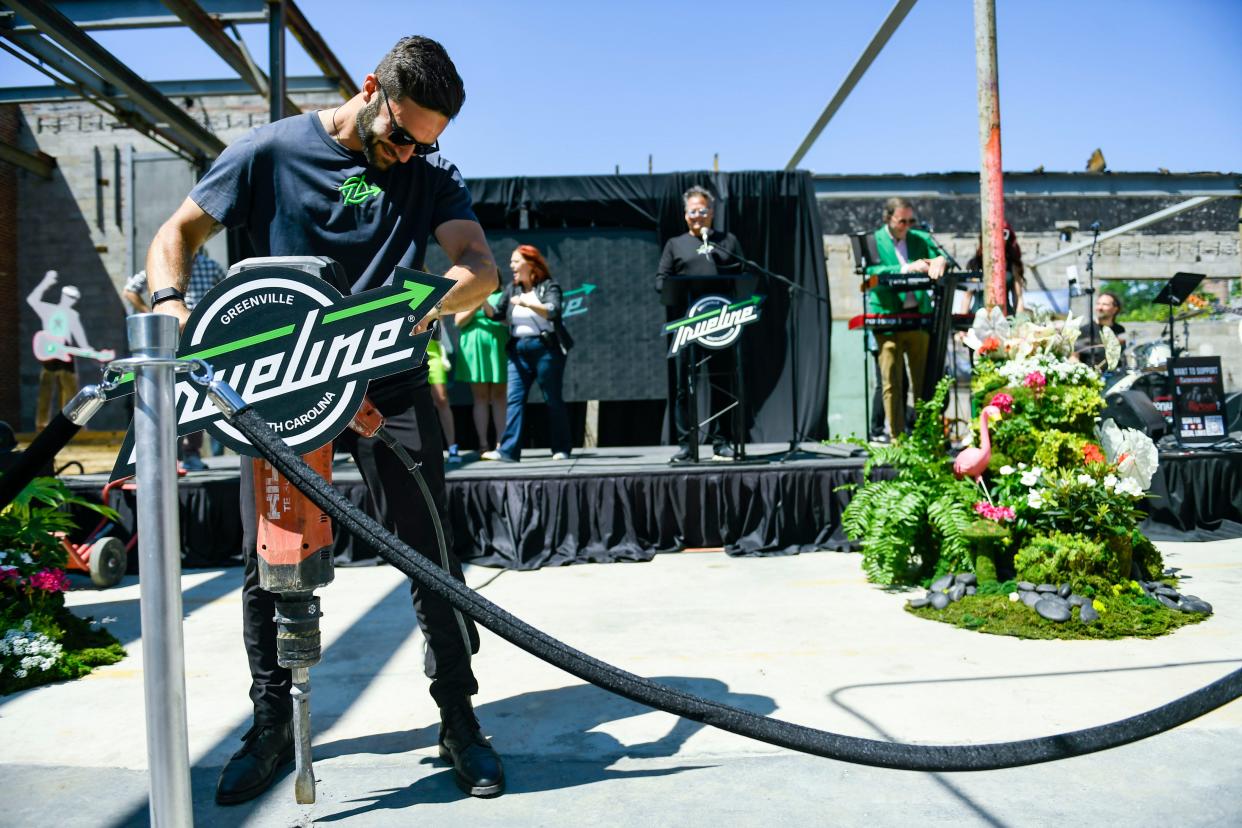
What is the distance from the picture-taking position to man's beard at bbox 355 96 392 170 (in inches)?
82.2

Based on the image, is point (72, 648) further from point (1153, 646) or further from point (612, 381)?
point (612, 381)

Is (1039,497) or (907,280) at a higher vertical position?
(907,280)

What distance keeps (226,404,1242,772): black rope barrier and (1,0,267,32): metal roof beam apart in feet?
24.3

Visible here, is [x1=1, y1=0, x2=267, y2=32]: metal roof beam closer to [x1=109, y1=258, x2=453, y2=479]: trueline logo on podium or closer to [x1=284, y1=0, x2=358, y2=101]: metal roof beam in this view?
[x1=284, y1=0, x2=358, y2=101]: metal roof beam

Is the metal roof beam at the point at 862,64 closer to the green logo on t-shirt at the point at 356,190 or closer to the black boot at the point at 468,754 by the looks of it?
the green logo on t-shirt at the point at 356,190

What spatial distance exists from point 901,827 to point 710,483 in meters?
3.94

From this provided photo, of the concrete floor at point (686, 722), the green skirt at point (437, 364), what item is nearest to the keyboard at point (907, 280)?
the concrete floor at point (686, 722)

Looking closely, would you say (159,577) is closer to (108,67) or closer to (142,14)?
(108,67)

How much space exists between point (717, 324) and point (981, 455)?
80.8 inches

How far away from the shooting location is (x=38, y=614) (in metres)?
3.45

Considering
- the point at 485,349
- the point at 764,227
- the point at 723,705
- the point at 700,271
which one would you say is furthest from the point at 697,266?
the point at 723,705

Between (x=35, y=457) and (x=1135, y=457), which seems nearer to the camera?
(x=35, y=457)

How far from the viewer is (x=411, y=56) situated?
1.99 metres

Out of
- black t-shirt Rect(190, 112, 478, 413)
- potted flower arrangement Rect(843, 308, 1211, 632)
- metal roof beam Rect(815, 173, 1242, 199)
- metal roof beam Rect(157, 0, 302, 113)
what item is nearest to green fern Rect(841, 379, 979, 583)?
potted flower arrangement Rect(843, 308, 1211, 632)
